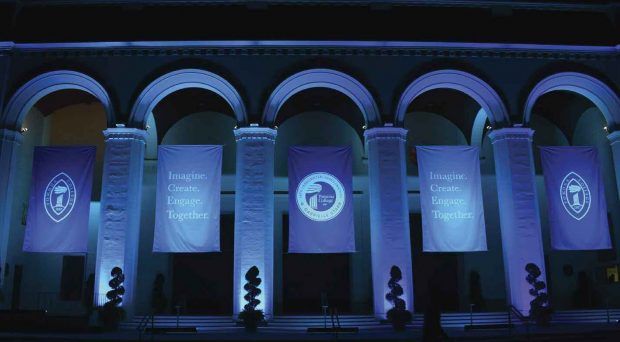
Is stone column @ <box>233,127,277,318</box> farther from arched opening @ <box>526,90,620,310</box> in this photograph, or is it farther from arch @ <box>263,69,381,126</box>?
arched opening @ <box>526,90,620,310</box>

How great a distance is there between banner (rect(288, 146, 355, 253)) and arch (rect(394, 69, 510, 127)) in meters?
2.84

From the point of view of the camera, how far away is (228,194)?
75.5 feet

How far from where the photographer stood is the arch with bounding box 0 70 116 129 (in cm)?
1870

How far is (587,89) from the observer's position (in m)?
20.1

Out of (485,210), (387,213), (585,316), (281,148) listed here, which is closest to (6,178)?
(281,148)

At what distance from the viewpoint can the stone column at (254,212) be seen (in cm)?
1762

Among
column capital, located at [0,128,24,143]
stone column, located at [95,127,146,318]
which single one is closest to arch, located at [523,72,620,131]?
stone column, located at [95,127,146,318]

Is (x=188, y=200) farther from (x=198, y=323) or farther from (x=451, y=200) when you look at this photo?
(x=451, y=200)

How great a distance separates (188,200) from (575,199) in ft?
43.9

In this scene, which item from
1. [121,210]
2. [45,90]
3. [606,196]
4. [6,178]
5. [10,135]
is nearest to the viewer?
[121,210]

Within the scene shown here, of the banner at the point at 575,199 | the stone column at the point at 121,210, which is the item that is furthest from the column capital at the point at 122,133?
the banner at the point at 575,199

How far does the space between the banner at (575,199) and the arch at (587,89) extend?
74.4 inches

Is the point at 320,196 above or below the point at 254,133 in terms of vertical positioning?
below

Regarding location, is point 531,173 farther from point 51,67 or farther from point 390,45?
point 51,67
